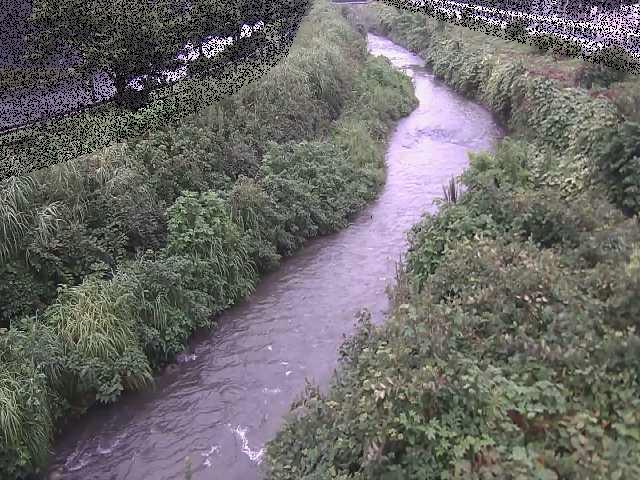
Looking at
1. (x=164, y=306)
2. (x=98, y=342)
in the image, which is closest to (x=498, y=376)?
(x=98, y=342)

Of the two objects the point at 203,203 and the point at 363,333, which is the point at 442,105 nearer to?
the point at 203,203

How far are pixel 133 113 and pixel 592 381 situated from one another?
1179 centimetres

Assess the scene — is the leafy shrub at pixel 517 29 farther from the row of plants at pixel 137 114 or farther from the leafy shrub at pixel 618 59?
the row of plants at pixel 137 114

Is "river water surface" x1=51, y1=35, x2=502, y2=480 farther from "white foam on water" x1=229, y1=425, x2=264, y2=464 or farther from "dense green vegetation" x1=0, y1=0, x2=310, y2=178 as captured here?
"dense green vegetation" x1=0, y1=0, x2=310, y2=178

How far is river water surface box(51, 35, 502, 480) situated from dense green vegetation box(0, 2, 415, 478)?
39cm

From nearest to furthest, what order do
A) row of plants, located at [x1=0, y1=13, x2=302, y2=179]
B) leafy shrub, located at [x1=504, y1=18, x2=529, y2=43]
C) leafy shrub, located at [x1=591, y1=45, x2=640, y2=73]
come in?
row of plants, located at [x1=0, y1=13, x2=302, y2=179]
leafy shrub, located at [x1=591, y1=45, x2=640, y2=73]
leafy shrub, located at [x1=504, y1=18, x2=529, y2=43]

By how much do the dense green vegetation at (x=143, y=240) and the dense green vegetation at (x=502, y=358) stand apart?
11.5 feet

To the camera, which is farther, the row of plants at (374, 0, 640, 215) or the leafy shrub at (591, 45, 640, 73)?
the leafy shrub at (591, 45, 640, 73)

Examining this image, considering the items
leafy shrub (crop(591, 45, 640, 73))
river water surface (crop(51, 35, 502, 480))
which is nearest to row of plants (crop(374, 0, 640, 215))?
leafy shrub (crop(591, 45, 640, 73))

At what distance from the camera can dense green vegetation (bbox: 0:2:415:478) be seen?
827cm

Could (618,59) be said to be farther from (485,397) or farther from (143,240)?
(143,240)

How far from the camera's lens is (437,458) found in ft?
17.5

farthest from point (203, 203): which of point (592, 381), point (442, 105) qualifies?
point (442, 105)

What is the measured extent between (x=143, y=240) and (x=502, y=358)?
24.7ft
